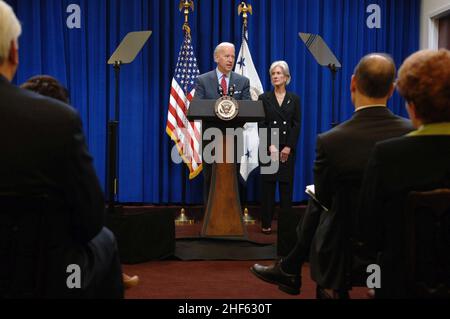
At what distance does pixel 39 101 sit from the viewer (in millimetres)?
1655

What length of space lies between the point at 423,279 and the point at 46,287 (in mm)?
1238

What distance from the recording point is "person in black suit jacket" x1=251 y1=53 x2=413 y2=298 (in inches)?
92.5

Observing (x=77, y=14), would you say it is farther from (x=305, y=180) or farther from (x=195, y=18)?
(x=305, y=180)

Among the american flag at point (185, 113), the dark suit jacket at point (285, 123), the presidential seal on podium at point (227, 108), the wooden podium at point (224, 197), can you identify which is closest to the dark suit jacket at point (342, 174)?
the presidential seal on podium at point (227, 108)

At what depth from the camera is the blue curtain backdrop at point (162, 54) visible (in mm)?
6867

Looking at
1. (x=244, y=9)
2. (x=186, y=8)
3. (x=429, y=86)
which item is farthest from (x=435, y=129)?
(x=186, y=8)

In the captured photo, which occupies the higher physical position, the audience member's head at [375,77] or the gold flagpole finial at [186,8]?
the gold flagpole finial at [186,8]

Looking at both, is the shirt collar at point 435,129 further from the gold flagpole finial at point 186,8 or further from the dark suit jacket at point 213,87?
the gold flagpole finial at point 186,8

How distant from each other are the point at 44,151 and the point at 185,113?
5.05 meters

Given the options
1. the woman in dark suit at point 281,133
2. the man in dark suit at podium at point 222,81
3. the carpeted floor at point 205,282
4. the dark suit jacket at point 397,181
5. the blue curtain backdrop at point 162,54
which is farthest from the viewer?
the blue curtain backdrop at point 162,54

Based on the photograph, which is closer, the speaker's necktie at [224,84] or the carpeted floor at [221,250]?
the carpeted floor at [221,250]

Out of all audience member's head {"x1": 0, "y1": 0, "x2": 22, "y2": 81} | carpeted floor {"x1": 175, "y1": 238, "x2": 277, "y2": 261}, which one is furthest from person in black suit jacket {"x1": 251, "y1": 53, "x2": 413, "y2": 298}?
carpeted floor {"x1": 175, "y1": 238, "x2": 277, "y2": 261}

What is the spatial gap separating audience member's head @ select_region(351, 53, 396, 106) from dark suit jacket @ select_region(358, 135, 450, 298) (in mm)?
610

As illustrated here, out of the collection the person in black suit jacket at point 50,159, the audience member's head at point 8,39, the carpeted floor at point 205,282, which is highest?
the audience member's head at point 8,39
